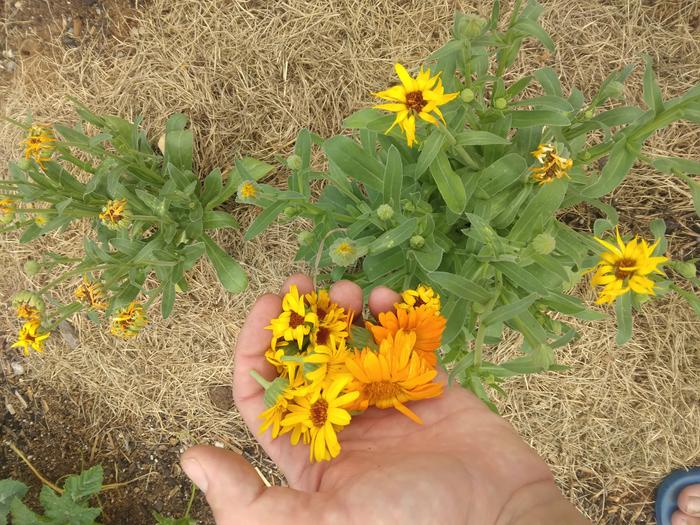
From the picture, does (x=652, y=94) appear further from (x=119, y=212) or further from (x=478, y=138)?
(x=119, y=212)

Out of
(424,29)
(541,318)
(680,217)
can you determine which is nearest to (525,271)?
(541,318)

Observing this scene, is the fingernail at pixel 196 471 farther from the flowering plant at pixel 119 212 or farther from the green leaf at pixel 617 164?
the green leaf at pixel 617 164

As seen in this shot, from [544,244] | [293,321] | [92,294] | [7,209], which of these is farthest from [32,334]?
[544,244]

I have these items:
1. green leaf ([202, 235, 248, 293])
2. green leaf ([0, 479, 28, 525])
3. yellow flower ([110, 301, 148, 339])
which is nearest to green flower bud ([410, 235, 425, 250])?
green leaf ([202, 235, 248, 293])

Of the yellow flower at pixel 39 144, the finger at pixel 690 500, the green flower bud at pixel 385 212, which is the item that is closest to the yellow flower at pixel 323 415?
the green flower bud at pixel 385 212

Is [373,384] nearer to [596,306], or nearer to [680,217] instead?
[596,306]

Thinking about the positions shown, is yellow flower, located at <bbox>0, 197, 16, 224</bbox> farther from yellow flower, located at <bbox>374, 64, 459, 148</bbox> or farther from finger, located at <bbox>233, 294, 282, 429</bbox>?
yellow flower, located at <bbox>374, 64, 459, 148</bbox>
